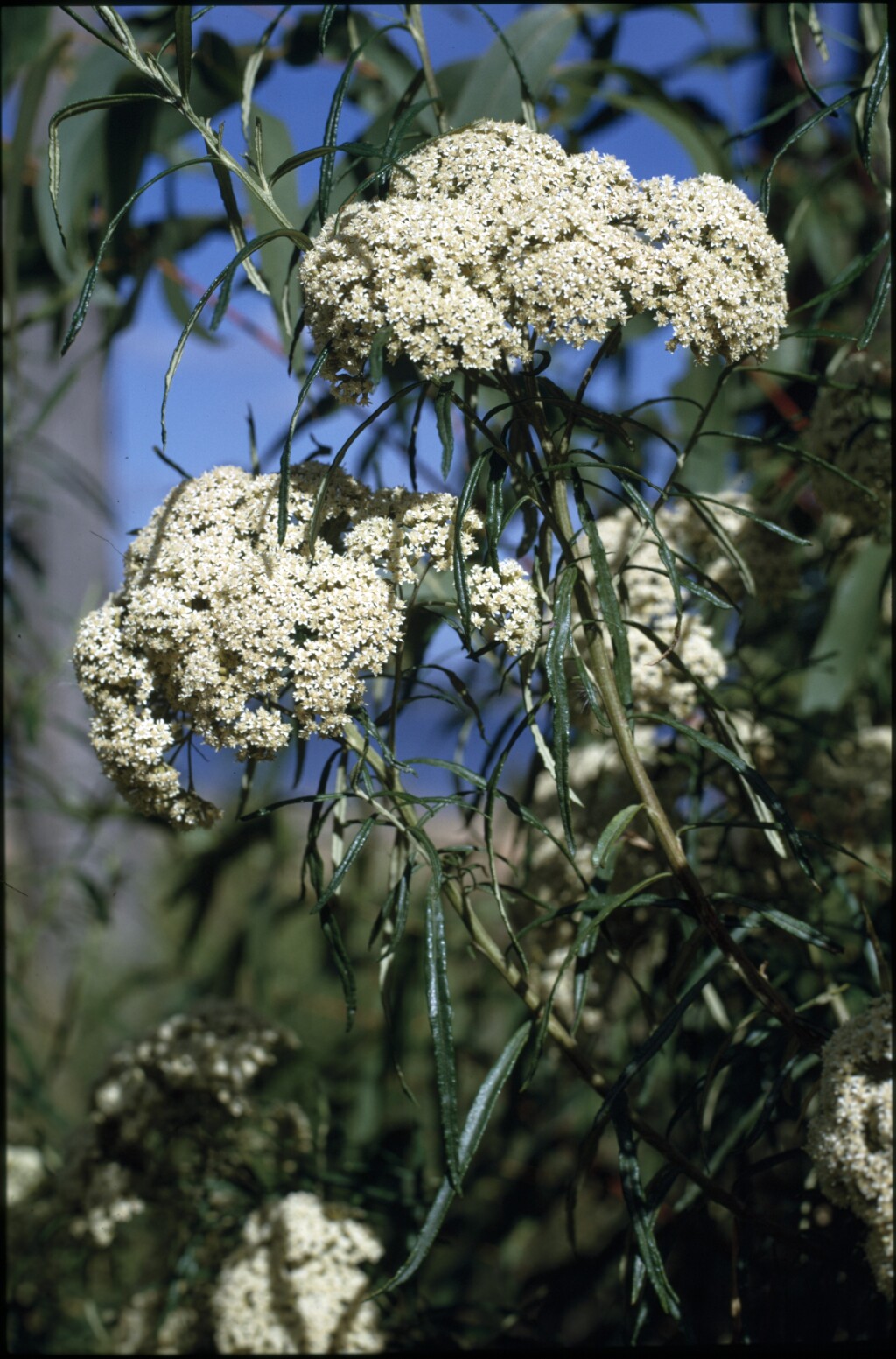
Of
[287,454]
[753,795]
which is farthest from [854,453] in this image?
[287,454]

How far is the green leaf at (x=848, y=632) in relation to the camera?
1.28 m

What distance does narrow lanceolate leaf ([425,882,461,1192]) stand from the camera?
0.60 metres

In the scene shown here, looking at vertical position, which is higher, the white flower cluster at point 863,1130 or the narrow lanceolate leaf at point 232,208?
the narrow lanceolate leaf at point 232,208

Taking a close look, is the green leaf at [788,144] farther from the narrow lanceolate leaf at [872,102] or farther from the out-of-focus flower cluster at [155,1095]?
the out-of-focus flower cluster at [155,1095]

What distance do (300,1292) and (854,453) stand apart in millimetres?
869

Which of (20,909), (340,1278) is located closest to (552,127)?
(340,1278)

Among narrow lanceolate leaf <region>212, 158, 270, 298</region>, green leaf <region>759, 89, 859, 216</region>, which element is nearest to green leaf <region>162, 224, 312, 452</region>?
narrow lanceolate leaf <region>212, 158, 270, 298</region>

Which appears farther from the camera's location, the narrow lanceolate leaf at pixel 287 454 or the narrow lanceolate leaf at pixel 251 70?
the narrow lanceolate leaf at pixel 251 70

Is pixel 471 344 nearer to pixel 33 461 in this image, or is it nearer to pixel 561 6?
pixel 561 6

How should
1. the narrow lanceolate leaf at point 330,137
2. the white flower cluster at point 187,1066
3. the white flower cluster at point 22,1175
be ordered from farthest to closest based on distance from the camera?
the white flower cluster at point 22,1175, the white flower cluster at point 187,1066, the narrow lanceolate leaf at point 330,137

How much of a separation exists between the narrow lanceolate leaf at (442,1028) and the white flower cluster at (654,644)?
356mm

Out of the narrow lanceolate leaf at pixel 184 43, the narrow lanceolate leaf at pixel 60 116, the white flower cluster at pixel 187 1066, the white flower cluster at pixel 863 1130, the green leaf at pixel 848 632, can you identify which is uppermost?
the green leaf at pixel 848 632

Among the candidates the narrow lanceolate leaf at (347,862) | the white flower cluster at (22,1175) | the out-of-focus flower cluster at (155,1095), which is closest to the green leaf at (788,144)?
the narrow lanceolate leaf at (347,862)

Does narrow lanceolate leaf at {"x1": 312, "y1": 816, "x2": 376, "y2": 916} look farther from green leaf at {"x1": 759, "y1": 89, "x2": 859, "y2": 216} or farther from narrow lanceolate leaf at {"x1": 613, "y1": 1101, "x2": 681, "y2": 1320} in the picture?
green leaf at {"x1": 759, "y1": 89, "x2": 859, "y2": 216}
